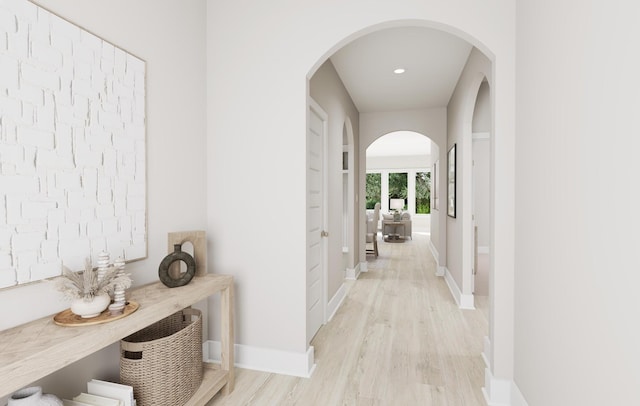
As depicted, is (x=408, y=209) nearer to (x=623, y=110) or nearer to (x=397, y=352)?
(x=397, y=352)

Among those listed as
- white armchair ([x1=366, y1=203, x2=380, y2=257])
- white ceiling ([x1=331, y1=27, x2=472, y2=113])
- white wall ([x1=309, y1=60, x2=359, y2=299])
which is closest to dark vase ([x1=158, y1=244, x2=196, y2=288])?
white wall ([x1=309, y1=60, x2=359, y2=299])

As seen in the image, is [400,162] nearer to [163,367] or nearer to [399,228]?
[399,228]

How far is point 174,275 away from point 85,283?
1.82 ft

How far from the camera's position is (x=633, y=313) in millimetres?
957

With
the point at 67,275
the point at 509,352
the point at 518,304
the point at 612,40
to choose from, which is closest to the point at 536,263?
the point at 518,304

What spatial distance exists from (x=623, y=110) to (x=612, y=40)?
0.25m

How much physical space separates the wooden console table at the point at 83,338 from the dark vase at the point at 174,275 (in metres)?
0.03

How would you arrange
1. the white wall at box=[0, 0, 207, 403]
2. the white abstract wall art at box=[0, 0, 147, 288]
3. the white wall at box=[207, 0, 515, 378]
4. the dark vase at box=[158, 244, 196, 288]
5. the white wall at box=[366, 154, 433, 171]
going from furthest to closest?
the white wall at box=[366, 154, 433, 171]
the white wall at box=[207, 0, 515, 378]
the dark vase at box=[158, 244, 196, 288]
the white wall at box=[0, 0, 207, 403]
the white abstract wall art at box=[0, 0, 147, 288]

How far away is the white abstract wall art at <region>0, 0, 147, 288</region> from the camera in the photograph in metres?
1.28

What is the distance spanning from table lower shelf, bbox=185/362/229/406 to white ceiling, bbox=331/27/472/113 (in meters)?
2.99

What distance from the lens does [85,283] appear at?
1.38 metres

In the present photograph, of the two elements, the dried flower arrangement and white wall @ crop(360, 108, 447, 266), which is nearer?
the dried flower arrangement

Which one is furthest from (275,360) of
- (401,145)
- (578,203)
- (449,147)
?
(401,145)

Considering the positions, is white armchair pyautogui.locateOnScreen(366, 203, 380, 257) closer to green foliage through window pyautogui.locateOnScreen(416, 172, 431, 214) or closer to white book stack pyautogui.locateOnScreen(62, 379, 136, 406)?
green foliage through window pyautogui.locateOnScreen(416, 172, 431, 214)
